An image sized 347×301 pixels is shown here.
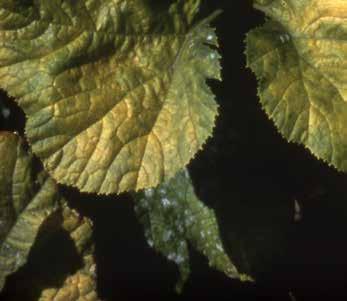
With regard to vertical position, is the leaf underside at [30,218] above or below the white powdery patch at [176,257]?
above

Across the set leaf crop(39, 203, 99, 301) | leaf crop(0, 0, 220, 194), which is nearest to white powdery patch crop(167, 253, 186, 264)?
leaf crop(39, 203, 99, 301)

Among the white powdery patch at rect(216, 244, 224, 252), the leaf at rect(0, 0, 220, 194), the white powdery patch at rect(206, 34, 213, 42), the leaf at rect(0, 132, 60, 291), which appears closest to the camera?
the leaf at rect(0, 0, 220, 194)

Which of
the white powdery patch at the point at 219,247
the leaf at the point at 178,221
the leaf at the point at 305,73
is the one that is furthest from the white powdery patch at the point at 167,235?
the leaf at the point at 305,73

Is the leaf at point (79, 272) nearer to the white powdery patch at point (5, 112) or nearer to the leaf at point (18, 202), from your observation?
the leaf at point (18, 202)

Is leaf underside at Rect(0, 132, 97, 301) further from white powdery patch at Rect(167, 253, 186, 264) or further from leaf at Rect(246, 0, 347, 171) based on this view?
leaf at Rect(246, 0, 347, 171)

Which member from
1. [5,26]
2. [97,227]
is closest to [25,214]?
[97,227]

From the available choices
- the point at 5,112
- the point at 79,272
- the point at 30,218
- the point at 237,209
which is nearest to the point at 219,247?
the point at 237,209

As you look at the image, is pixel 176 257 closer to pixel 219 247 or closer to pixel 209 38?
pixel 219 247
